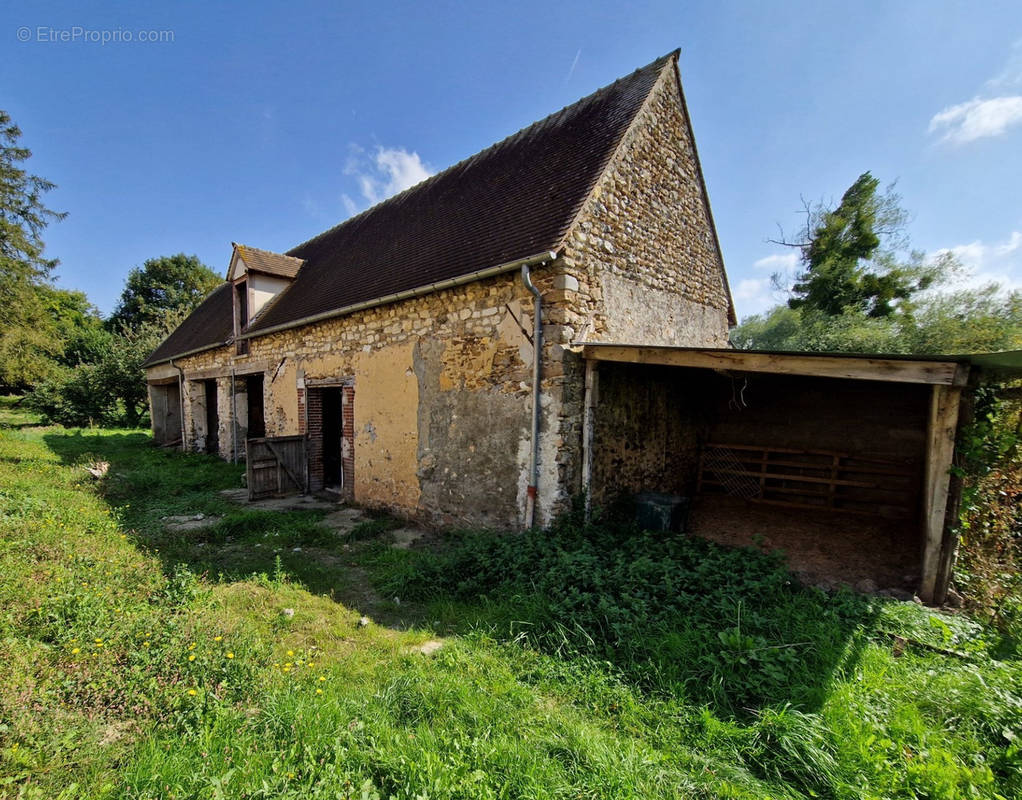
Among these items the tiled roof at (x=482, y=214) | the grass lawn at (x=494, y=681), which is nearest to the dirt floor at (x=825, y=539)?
the grass lawn at (x=494, y=681)

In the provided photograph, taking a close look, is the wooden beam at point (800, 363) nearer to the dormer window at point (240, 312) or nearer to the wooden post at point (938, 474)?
the wooden post at point (938, 474)

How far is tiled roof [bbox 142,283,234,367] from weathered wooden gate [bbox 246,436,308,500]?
14.5ft

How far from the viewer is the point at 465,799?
2029mm

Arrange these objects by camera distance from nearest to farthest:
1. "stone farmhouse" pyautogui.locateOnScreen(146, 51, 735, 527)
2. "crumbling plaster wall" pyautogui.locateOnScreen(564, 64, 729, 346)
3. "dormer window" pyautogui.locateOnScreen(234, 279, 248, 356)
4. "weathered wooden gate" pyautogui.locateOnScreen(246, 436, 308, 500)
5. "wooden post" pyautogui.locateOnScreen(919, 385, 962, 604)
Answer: "wooden post" pyautogui.locateOnScreen(919, 385, 962, 604) → "stone farmhouse" pyautogui.locateOnScreen(146, 51, 735, 527) → "crumbling plaster wall" pyautogui.locateOnScreen(564, 64, 729, 346) → "weathered wooden gate" pyautogui.locateOnScreen(246, 436, 308, 500) → "dormer window" pyautogui.locateOnScreen(234, 279, 248, 356)

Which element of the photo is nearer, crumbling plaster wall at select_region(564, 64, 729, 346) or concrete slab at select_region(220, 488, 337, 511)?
crumbling plaster wall at select_region(564, 64, 729, 346)

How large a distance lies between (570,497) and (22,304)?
75.9ft

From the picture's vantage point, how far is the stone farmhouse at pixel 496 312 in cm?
550

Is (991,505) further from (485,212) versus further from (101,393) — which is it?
(101,393)

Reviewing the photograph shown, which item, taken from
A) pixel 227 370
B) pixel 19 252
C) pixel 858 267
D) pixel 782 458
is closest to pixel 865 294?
pixel 858 267

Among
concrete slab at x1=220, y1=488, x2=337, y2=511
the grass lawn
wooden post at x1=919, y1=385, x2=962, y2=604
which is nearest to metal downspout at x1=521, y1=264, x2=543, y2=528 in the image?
the grass lawn

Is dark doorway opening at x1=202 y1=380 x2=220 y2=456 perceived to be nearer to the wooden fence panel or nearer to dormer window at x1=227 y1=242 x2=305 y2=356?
dormer window at x1=227 y1=242 x2=305 y2=356

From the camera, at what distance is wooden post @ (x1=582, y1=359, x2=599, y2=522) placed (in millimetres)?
5555

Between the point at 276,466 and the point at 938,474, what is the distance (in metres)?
10.1

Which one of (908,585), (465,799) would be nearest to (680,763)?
(465,799)
